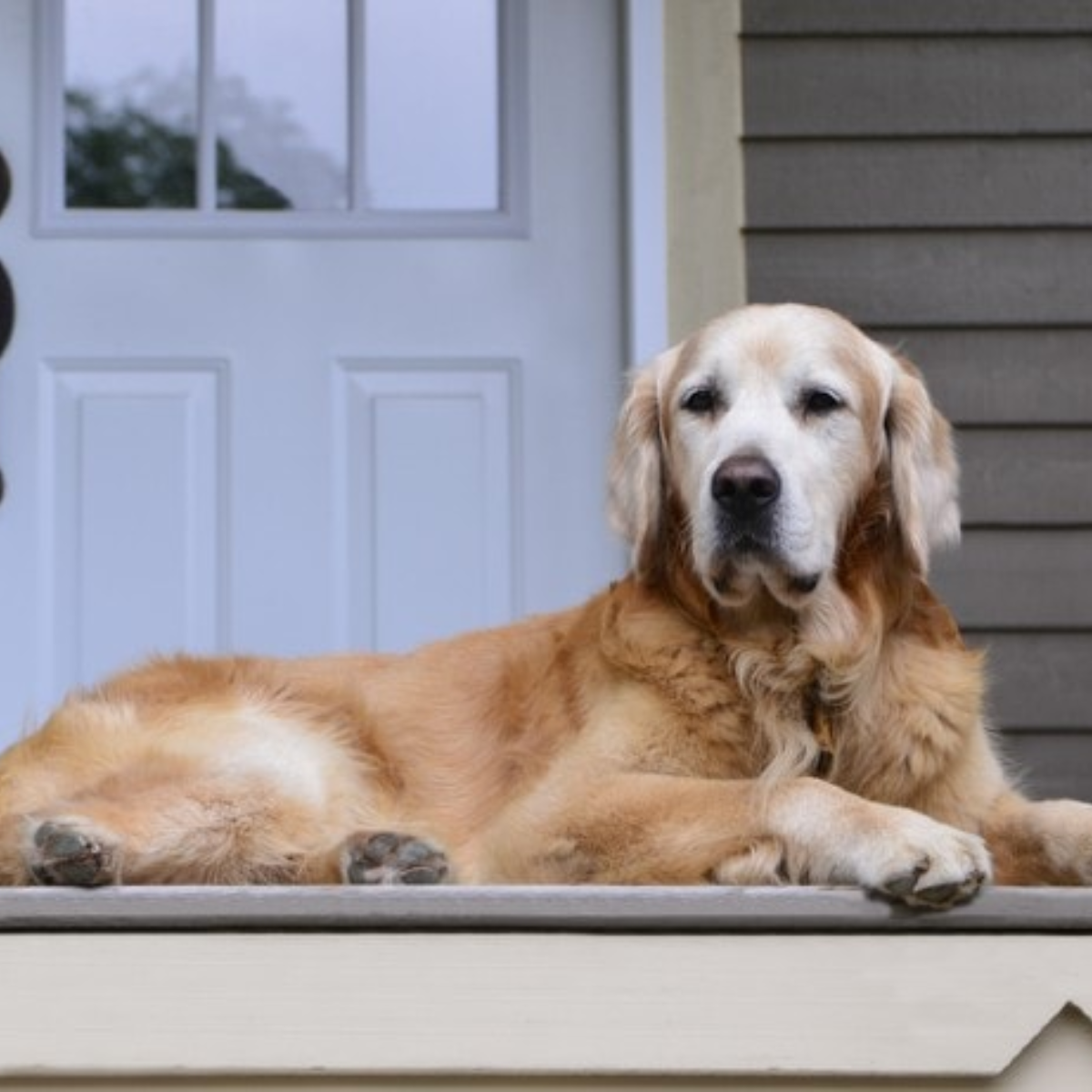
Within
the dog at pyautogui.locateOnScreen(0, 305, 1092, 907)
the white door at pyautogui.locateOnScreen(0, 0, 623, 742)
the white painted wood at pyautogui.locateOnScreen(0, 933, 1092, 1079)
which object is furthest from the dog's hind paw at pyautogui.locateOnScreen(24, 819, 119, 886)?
the white door at pyautogui.locateOnScreen(0, 0, 623, 742)

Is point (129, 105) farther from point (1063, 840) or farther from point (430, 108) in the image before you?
point (1063, 840)

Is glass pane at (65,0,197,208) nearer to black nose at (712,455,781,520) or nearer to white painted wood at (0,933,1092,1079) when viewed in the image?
black nose at (712,455,781,520)

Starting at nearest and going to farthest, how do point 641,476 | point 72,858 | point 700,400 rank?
1. point 72,858
2. point 700,400
3. point 641,476

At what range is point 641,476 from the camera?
3242mm

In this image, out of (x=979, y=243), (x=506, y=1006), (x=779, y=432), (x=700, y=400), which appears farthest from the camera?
(x=979, y=243)

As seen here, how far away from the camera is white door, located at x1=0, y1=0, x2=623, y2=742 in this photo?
4465 mm

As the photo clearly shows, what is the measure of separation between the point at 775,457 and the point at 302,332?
1798mm

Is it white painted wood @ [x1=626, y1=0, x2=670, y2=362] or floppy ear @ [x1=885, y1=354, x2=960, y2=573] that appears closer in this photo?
floppy ear @ [x1=885, y1=354, x2=960, y2=573]

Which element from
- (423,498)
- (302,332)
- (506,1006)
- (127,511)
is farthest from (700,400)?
(127,511)

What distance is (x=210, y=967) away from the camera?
93.4 inches

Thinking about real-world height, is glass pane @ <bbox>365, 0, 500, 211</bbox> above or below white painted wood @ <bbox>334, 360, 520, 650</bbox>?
above

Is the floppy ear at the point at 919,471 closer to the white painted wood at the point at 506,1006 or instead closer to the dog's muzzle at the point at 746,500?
the dog's muzzle at the point at 746,500

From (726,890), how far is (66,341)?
2487 mm

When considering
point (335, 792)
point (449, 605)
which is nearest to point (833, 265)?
point (449, 605)
